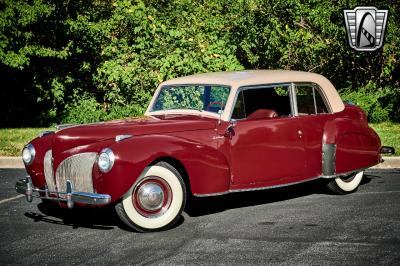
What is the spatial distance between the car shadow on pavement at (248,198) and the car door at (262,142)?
2.08 ft

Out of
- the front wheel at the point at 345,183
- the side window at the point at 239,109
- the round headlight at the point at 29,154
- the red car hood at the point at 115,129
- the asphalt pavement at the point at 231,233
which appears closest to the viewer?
the asphalt pavement at the point at 231,233

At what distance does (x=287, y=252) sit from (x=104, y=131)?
2.14m

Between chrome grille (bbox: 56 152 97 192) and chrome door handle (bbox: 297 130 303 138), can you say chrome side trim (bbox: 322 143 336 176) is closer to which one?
chrome door handle (bbox: 297 130 303 138)

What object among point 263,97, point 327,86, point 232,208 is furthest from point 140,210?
point 327,86

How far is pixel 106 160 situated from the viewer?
5.58 metres

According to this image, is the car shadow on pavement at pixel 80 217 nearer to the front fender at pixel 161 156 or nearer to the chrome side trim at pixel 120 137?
the front fender at pixel 161 156

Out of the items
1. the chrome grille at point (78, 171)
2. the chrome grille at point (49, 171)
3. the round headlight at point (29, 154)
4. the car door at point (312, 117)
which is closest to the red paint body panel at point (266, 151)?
the car door at point (312, 117)

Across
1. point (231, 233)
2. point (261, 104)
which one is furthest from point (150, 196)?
point (261, 104)

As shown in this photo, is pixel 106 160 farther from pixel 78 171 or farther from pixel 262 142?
pixel 262 142

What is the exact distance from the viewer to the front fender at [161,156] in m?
5.60

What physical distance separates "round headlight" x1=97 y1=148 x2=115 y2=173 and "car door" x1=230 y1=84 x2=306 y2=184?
4.54 feet

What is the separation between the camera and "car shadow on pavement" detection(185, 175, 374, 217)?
7.00 metres

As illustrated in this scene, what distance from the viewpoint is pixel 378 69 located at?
15047mm

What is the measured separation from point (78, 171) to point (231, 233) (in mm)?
1553
